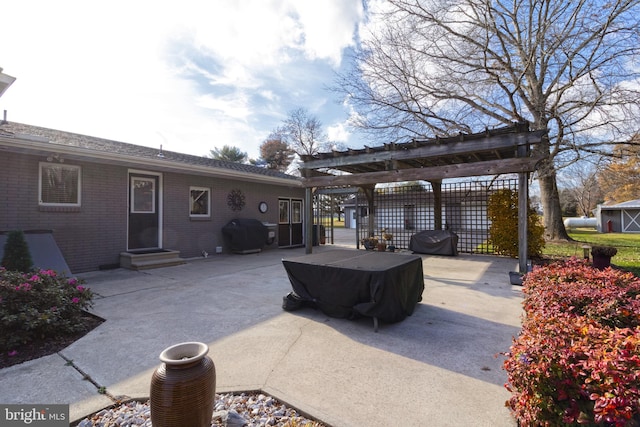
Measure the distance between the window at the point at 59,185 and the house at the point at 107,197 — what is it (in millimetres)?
16

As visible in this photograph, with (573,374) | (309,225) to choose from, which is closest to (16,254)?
(309,225)

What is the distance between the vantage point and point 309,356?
2.84 meters

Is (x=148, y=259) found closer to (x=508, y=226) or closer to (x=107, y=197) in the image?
(x=107, y=197)

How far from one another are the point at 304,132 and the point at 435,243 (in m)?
22.0

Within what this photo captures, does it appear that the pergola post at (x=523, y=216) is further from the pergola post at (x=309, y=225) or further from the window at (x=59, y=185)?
the window at (x=59, y=185)

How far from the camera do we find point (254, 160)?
30047 millimetres

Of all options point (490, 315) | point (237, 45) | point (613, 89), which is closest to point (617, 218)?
point (613, 89)

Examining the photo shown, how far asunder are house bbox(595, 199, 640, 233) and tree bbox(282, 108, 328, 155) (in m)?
23.4

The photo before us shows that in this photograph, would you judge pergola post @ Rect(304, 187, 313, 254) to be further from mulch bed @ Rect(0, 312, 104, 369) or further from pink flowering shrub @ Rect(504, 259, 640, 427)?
pink flowering shrub @ Rect(504, 259, 640, 427)

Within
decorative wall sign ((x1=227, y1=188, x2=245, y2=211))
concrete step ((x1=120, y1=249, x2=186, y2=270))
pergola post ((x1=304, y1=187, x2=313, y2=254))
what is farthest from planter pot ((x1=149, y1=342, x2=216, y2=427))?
decorative wall sign ((x1=227, y1=188, x2=245, y2=211))

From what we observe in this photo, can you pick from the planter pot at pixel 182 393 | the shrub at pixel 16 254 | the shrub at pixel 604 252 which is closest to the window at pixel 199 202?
the shrub at pixel 16 254

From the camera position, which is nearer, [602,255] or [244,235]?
[602,255]

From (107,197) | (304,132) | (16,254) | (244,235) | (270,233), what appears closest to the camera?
(16,254)

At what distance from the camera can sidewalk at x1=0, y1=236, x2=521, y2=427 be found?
83.5 inches
